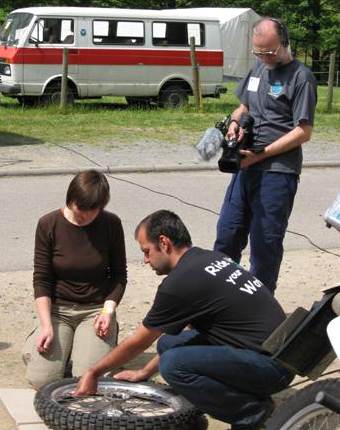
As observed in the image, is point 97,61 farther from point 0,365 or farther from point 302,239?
point 0,365

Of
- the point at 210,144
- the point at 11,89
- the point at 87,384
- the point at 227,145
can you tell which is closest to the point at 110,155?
the point at 11,89

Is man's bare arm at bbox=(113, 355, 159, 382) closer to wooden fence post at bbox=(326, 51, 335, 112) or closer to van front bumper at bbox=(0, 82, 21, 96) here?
van front bumper at bbox=(0, 82, 21, 96)

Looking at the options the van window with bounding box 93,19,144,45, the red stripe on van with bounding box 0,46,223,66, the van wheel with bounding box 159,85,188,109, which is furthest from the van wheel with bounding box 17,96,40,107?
the van wheel with bounding box 159,85,188,109

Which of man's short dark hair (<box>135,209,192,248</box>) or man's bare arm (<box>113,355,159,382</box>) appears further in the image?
man's bare arm (<box>113,355,159,382</box>)

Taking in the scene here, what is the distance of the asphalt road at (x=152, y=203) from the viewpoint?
8422 mm

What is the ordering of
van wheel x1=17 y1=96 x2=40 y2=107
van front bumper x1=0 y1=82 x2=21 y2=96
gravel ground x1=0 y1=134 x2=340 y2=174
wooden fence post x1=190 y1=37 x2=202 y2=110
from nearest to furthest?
gravel ground x1=0 y1=134 x2=340 y2=174
wooden fence post x1=190 y1=37 x2=202 y2=110
van front bumper x1=0 y1=82 x2=21 y2=96
van wheel x1=17 y1=96 x2=40 y2=107

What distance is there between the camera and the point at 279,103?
5320 millimetres

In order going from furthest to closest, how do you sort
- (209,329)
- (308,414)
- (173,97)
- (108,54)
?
(173,97)
(108,54)
(209,329)
(308,414)

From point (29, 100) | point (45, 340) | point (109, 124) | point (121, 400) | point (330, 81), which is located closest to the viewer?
point (121, 400)

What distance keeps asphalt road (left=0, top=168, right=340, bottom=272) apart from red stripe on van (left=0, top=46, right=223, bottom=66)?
28.1ft

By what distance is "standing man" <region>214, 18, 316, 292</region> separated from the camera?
5.22 meters

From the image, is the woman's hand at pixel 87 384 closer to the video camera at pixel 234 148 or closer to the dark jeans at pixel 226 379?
the dark jeans at pixel 226 379

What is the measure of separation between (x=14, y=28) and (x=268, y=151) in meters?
16.4

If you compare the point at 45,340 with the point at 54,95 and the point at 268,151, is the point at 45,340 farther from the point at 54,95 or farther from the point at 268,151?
the point at 54,95
